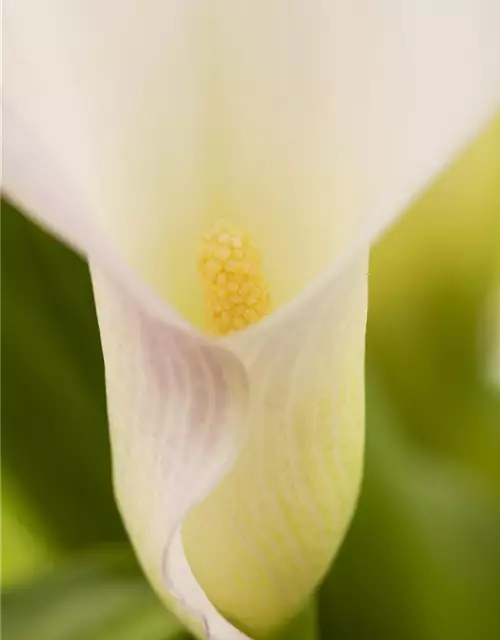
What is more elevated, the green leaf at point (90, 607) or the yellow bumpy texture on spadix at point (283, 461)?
the yellow bumpy texture on spadix at point (283, 461)

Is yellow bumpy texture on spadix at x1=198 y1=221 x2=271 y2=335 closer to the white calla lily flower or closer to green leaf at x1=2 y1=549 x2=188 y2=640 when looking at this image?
the white calla lily flower

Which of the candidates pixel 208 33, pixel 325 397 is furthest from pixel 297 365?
pixel 208 33

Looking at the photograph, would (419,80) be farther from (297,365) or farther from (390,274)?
(390,274)

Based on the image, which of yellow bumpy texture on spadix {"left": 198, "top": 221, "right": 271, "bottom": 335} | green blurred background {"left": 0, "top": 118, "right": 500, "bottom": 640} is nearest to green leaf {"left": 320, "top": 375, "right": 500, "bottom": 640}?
green blurred background {"left": 0, "top": 118, "right": 500, "bottom": 640}

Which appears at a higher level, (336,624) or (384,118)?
(384,118)

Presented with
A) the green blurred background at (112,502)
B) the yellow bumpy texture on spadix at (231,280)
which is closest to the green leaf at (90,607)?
the green blurred background at (112,502)

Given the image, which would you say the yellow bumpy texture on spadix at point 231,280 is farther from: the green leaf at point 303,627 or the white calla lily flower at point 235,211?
the green leaf at point 303,627

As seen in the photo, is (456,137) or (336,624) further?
(336,624)
